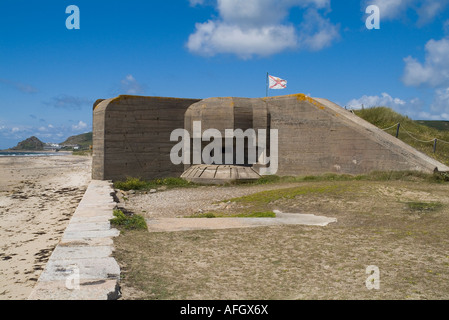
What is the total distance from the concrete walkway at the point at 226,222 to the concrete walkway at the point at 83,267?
3.12ft

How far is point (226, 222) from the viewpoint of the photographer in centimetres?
735

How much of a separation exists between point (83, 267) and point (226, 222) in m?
3.43

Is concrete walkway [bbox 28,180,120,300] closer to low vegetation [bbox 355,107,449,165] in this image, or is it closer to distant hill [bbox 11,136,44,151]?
low vegetation [bbox 355,107,449,165]

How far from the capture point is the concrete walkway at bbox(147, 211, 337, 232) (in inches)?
271

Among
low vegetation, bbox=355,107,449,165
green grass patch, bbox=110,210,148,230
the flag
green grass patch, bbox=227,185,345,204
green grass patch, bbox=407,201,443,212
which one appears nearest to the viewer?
green grass patch, bbox=110,210,148,230

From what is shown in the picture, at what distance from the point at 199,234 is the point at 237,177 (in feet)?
26.9

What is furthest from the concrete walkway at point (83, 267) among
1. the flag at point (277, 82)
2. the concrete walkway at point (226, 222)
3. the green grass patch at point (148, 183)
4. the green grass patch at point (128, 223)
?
the flag at point (277, 82)

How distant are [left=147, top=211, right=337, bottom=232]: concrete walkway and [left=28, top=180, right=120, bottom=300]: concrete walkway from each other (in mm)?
951

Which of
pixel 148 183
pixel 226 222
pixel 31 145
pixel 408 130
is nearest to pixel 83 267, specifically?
pixel 226 222

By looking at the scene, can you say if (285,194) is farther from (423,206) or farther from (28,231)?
(28,231)

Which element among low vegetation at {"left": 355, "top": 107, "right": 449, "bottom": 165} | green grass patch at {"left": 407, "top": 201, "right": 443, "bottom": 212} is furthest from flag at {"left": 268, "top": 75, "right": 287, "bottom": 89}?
green grass patch at {"left": 407, "top": 201, "right": 443, "bottom": 212}

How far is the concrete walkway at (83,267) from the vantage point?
358 centimetres

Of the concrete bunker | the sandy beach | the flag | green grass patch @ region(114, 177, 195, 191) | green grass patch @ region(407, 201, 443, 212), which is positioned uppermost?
the flag

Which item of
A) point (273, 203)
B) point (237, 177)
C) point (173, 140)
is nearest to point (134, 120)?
point (173, 140)
